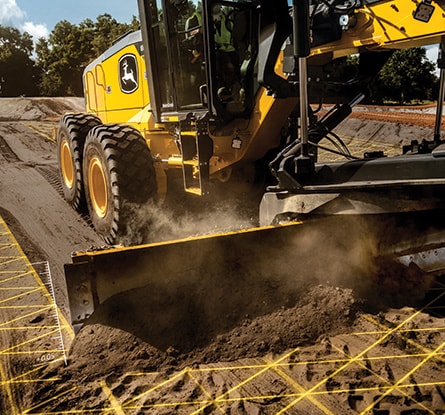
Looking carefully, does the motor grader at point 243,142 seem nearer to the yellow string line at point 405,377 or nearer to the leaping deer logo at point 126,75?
the leaping deer logo at point 126,75

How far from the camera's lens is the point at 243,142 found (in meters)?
4.37

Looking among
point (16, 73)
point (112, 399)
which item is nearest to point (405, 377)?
point (112, 399)

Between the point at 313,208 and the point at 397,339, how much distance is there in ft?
3.51

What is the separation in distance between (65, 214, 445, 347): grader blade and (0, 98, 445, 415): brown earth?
0.10 feet

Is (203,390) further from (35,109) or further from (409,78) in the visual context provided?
(409,78)

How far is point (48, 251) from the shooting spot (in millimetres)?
5055

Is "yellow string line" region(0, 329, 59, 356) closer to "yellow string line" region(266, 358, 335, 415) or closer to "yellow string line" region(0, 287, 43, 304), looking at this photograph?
"yellow string line" region(0, 287, 43, 304)

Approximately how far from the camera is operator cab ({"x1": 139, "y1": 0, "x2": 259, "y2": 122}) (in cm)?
402

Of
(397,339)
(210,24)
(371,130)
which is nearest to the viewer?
(397,339)

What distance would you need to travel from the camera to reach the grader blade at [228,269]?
9.18 feet

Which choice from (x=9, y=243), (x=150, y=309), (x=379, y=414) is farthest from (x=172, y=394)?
(x=9, y=243)

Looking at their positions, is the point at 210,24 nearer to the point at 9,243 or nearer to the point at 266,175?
the point at 266,175

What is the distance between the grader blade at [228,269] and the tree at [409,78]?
2335cm

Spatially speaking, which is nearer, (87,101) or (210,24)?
(210,24)
